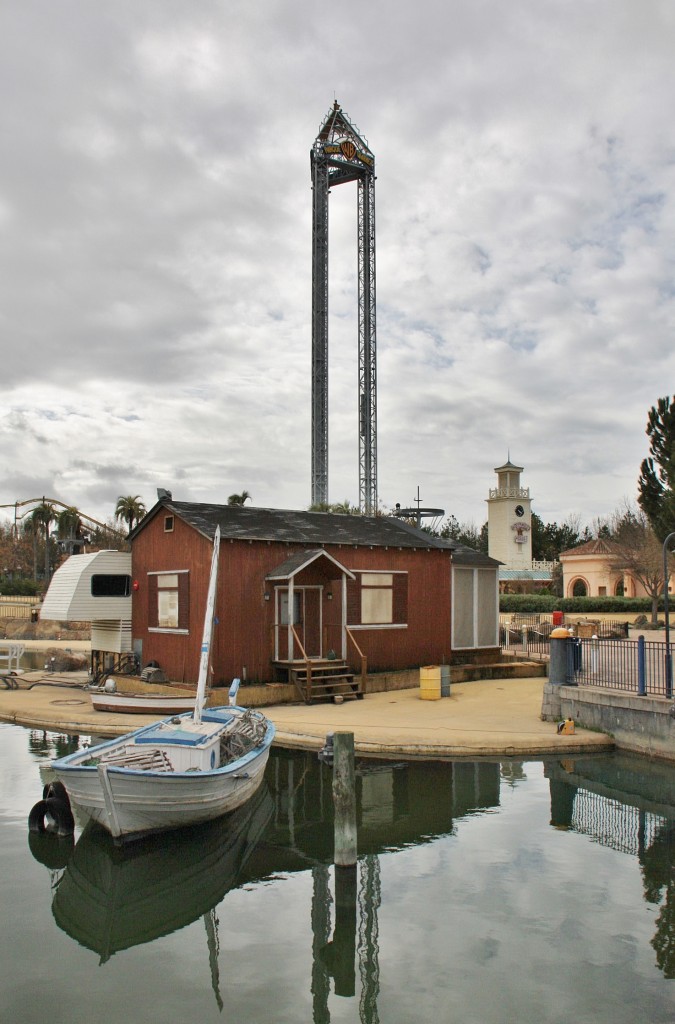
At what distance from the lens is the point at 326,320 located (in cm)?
6488

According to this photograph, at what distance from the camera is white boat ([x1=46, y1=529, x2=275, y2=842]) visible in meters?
11.1

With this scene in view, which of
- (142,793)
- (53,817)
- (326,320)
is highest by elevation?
(326,320)

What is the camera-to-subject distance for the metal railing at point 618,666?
16.7m

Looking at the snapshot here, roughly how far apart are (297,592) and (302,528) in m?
2.31

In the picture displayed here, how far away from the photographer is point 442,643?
25.6 metres

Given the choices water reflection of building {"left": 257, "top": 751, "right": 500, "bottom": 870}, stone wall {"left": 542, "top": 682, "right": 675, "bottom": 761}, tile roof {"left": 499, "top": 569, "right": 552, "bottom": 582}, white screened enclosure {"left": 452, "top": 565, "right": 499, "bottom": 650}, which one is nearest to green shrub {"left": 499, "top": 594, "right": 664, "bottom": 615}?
tile roof {"left": 499, "top": 569, "right": 552, "bottom": 582}

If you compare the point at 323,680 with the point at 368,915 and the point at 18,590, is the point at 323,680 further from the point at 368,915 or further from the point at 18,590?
the point at 18,590

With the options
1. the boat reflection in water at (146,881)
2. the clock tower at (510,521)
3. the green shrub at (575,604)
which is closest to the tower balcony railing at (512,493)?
the clock tower at (510,521)

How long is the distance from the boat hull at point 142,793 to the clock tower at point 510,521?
6270 cm

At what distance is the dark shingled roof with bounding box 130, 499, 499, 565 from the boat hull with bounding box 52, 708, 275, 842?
372 inches

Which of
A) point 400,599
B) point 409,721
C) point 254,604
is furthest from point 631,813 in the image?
point 400,599

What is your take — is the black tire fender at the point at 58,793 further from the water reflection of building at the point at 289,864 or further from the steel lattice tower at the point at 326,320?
the steel lattice tower at the point at 326,320

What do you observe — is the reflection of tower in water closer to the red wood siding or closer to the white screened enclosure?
the red wood siding

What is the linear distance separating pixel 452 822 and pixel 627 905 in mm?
3581
